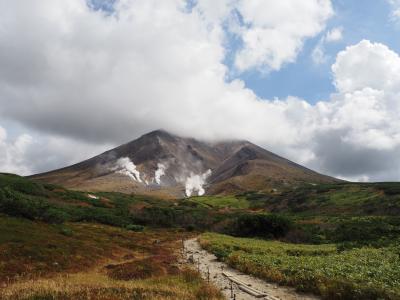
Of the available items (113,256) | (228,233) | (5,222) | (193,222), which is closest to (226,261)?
(113,256)

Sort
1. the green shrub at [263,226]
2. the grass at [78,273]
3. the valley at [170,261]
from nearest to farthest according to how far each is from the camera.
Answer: the grass at [78,273] < the valley at [170,261] < the green shrub at [263,226]

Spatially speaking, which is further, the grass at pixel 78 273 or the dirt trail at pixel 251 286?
the dirt trail at pixel 251 286

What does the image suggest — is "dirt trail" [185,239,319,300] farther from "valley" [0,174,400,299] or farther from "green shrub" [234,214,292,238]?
"green shrub" [234,214,292,238]

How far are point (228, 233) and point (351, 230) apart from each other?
26.0m

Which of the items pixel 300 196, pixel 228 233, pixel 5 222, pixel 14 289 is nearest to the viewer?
pixel 14 289

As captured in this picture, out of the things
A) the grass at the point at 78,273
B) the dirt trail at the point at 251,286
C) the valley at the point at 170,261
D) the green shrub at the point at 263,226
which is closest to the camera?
the grass at the point at 78,273

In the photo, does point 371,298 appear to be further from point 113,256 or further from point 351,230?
point 351,230

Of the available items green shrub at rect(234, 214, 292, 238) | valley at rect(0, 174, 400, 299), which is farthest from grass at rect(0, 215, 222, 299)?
green shrub at rect(234, 214, 292, 238)

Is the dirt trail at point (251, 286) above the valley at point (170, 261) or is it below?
below

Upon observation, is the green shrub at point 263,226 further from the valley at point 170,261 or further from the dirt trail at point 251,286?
the dirt trail at point 251,286

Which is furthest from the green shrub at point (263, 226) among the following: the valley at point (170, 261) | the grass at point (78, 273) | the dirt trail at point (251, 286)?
the dirt trail at point (251, 286)

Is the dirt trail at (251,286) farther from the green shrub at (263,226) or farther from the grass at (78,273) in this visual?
the green shrub at (263,226)

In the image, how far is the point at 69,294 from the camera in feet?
54.7

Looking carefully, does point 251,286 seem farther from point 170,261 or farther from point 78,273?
point 170,261
